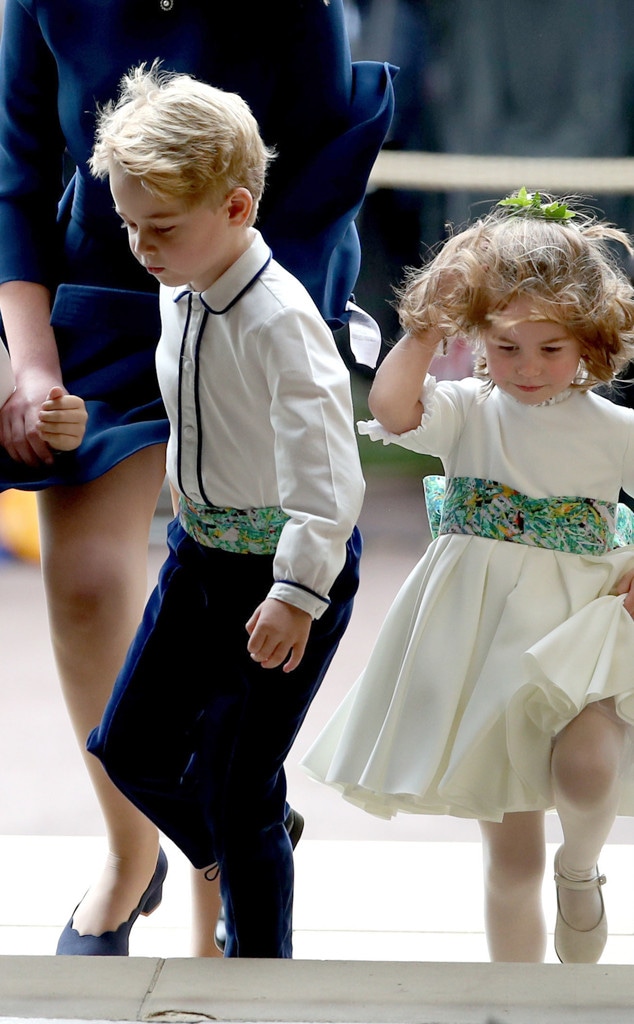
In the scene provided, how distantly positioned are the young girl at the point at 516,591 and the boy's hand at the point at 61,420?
1.06ft

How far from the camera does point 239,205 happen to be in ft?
3.75

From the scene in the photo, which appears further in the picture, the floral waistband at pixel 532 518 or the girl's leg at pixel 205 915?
the girl's leg at pixel 205 915

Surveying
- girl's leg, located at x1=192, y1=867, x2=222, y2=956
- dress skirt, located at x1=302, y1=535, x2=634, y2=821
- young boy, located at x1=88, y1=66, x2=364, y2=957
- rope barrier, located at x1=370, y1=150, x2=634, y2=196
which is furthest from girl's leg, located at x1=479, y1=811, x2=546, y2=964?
rope barrier, located at x1=370, y1=150, x2=634, y2=196

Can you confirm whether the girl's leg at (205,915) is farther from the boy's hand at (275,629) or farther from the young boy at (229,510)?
the boy's hand at (275,629)

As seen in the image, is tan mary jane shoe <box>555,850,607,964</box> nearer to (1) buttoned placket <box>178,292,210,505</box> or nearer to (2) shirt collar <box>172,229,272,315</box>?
(1) buttoned placket <box>178,292,210,505</box>

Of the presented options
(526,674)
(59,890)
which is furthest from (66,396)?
(59,890)

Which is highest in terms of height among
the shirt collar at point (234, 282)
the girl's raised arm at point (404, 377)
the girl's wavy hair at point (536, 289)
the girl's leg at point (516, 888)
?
the shirt collar at point (234, 282)

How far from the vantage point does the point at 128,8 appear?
4.36 feet

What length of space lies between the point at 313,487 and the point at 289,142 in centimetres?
50

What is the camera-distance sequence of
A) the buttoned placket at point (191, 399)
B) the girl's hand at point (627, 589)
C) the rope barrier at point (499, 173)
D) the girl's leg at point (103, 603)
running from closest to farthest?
the buttoned placket at point (191, 399)
the girl's hand at point (627, 589)
the girl's leg at point (103, 603)
the rope barrier at point (499, 173)

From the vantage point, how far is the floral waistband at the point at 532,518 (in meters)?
1.32

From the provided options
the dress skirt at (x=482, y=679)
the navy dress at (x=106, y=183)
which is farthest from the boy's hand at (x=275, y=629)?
the navy dress at (x=106, y=183)

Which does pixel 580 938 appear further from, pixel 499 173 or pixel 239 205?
pixel 499 173

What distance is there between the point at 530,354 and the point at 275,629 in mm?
426
